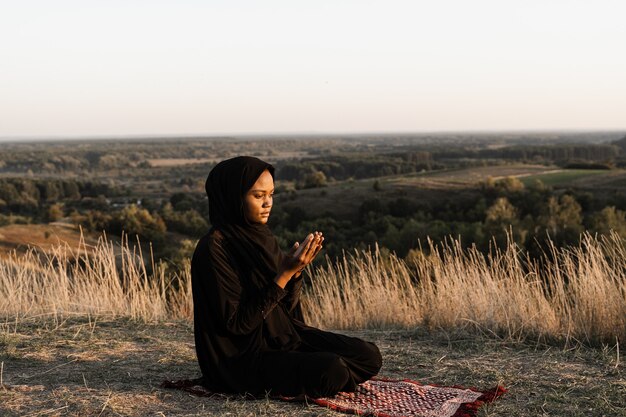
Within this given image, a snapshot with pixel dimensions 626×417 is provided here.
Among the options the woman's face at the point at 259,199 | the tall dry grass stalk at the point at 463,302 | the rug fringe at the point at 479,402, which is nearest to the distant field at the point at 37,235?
the tall dry grass stalk at the point at 463,302

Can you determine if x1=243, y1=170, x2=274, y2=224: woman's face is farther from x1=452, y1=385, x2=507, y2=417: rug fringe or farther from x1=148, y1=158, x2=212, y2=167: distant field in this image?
x1=148, y1=158, x2=212, y2=167: distant field

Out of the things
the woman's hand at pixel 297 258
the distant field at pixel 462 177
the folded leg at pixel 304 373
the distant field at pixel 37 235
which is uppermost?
the woman's hand at pixel 297 258

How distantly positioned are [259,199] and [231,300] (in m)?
0.60

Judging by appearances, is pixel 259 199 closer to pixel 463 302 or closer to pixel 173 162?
pixel 463 302

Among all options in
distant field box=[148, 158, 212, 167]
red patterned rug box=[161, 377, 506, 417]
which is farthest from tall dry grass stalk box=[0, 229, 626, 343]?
distant field box=[148, 158, 212, 167]

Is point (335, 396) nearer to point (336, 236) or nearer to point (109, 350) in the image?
point (109, 350)

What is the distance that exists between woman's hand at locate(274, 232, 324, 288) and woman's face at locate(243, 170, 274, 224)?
0.30m

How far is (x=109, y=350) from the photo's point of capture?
5.00 meters

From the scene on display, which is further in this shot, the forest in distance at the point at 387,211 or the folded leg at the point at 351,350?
the forest in distance at the point at 387,211

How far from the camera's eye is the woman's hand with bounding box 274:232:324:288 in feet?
11.3

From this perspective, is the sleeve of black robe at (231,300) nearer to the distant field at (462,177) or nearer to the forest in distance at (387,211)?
the forest in distance at (387,211)

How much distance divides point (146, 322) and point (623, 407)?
14.7ft

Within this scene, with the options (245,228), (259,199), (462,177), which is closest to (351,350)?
(245,228)

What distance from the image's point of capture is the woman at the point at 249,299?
3.54m
